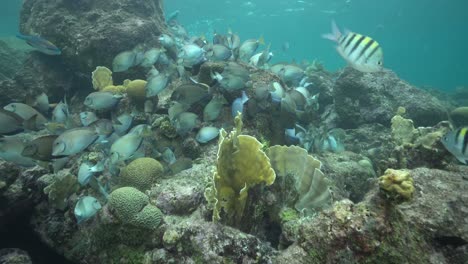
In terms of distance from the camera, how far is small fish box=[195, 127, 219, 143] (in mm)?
5297

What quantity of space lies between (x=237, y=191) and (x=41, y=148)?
118 inches

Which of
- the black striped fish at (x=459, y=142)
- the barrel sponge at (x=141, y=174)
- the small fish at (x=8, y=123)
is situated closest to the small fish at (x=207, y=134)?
the barrel sponge at (x=141, y=174)

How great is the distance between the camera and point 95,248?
154 inches

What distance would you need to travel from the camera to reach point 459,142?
148 inches

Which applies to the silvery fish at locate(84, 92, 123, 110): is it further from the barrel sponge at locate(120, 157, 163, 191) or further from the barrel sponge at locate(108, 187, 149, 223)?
the barrel sponge at locate(108, 187, 149, 223)

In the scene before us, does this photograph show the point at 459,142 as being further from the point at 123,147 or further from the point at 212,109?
the point at 123,147

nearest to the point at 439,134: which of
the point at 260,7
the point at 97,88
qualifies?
the point at 97,88

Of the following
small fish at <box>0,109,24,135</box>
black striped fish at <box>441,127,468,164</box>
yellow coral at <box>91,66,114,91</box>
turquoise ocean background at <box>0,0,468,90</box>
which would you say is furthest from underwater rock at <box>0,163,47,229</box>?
turquoise ocean background at <box>0,0,468,90</box>

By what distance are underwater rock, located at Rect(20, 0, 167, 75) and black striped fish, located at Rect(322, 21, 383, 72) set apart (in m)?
6.11

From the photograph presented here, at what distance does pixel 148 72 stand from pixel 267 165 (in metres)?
5.24

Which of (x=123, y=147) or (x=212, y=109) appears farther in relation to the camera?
(x=212, y=109)

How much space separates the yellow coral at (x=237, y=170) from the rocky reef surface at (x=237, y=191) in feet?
0.04

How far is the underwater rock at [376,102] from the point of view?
9305mm

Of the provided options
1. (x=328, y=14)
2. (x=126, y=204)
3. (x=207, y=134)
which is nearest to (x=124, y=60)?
(x=207, y=134)
